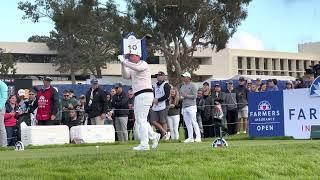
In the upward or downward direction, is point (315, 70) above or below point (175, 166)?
above

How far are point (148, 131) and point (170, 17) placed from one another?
3643 cm

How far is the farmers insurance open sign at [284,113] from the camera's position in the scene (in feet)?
56.8

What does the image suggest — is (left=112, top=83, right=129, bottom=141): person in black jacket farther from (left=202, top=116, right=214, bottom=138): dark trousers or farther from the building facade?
the building facade

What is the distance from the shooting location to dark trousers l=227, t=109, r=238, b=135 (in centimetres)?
2105

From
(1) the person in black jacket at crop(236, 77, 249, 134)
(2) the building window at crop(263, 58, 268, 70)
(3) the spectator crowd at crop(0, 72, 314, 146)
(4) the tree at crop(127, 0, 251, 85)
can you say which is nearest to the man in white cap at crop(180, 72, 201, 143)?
(3) the spectator crowd at crop(0, 72, 314, 146)

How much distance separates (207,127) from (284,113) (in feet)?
11.1

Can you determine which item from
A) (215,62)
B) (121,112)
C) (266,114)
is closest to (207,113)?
(266,114)

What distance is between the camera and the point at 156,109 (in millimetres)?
16312

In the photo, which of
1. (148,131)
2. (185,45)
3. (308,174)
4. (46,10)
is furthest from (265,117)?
(46,10)

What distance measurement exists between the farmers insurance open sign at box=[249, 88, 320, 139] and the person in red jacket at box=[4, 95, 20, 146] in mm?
6913

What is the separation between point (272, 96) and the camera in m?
18.5

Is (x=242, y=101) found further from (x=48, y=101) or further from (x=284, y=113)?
(x=48, y=101)

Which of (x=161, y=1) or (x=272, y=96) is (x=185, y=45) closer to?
(x=161, y=1)

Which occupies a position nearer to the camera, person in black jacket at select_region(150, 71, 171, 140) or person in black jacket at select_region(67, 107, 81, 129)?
person in black jacket at select_region(150, 71, 171, 140)
